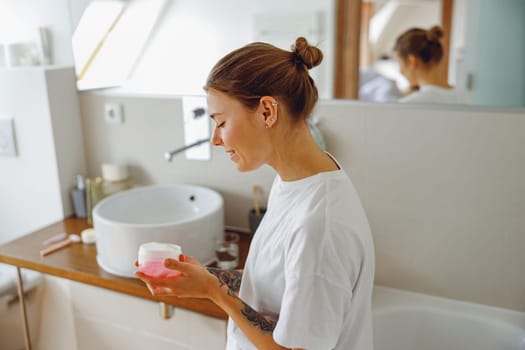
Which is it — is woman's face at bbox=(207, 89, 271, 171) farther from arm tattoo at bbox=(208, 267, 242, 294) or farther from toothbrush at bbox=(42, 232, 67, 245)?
toothbrush at bbox=(42, 232, 67, 245)

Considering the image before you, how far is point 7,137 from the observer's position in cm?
198

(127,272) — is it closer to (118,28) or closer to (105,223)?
(105,223)

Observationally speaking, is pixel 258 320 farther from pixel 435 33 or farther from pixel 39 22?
pixel 39 22

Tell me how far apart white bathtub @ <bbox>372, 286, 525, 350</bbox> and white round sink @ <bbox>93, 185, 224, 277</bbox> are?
1.84 ft

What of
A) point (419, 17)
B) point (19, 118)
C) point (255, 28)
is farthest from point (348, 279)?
point (19, 118)

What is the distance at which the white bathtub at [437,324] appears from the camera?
1.46 metres

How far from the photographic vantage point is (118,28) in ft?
6.75

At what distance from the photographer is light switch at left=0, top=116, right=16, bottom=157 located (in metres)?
1.96

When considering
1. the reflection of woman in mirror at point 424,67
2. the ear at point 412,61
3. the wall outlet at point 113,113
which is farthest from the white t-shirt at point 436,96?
the wall outlet at point 113,113

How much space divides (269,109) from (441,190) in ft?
2.62

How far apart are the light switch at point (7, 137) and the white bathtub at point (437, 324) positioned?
1.46m

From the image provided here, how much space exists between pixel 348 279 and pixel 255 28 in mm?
1343

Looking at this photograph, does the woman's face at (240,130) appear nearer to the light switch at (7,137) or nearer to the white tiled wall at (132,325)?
the white tiled wall at (132,325)

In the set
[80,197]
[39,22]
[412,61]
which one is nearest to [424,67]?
[412,61]
